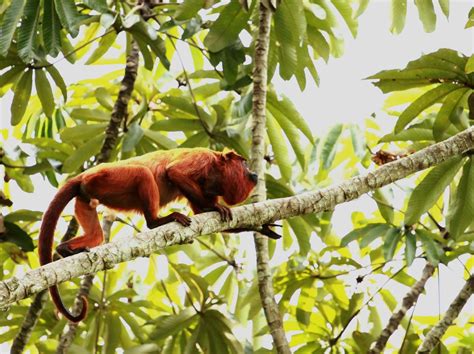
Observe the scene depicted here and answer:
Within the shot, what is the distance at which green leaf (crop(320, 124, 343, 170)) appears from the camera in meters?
6.41

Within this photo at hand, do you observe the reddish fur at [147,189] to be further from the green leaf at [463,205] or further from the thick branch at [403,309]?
the thick branch at [403,309]

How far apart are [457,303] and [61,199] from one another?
285cm

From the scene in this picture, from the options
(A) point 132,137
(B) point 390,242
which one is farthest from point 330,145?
(A) point 132,137

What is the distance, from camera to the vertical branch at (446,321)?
205 inches

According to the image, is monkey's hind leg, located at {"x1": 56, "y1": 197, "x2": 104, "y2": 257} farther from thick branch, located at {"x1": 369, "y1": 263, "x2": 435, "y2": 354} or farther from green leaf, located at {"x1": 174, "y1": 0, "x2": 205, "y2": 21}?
thick branch, located at {"x1": 369, "y1": 263, "x2": 435, "y2": 354}

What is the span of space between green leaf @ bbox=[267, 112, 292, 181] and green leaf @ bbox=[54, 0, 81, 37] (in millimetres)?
1739

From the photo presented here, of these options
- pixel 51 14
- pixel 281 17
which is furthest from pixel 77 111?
pixel 281 17

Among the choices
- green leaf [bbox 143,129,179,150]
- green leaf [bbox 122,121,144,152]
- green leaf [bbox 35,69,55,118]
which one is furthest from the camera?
green leaf [bbox 143,129,179,150]

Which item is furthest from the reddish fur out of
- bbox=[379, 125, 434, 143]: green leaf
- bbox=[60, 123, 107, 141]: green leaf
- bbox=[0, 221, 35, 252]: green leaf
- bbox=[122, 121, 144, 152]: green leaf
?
bbox=[60, 123, 107, 141]: green leaf

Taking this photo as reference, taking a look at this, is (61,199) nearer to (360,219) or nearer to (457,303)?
(457,303)

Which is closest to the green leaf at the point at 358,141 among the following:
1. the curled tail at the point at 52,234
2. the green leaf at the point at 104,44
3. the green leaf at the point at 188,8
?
the green leaf at the point at 188,8

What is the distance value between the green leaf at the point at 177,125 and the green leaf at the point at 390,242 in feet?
5.57

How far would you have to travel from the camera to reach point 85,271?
10.9ft

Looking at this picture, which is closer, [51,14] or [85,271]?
[85,271]
